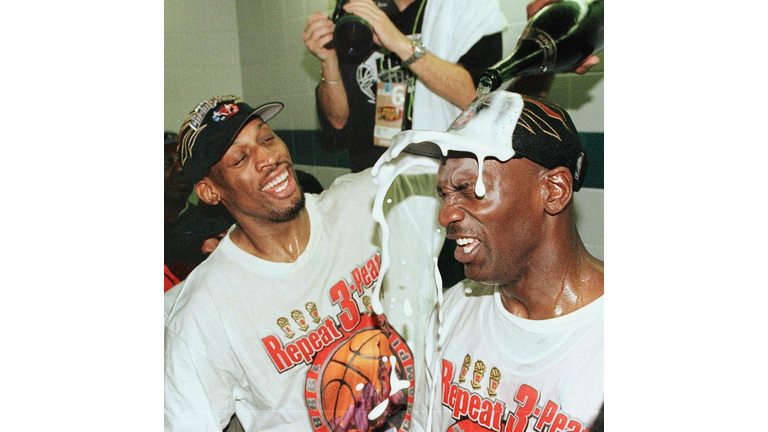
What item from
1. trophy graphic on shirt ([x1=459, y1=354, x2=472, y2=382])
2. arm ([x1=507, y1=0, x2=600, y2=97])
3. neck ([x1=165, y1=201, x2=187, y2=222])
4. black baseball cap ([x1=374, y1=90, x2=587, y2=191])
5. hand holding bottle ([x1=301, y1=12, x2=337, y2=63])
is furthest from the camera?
neck ([x1=165, y1=201, x2=187, y2=222])

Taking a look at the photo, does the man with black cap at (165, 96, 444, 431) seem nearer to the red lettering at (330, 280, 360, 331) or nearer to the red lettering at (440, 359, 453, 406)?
the red lettering at (330, 280, 360, 331)

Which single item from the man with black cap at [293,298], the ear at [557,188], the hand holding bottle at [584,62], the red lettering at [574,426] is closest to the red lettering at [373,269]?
the man with black cap at [293,298]

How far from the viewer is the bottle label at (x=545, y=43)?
1.68m

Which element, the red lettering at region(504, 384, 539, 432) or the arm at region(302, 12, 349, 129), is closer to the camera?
the red lettering at region(504, 384, 539, 432)

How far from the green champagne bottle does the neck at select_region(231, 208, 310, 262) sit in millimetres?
820

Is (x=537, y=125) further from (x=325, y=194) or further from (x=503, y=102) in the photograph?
(x=325, y=194)

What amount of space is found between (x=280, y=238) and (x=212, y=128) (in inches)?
15.2

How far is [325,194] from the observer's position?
1.96 m

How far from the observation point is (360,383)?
1.95 metres

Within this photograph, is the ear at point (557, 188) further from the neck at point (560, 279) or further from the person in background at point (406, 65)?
the person in background at point (406, 65)

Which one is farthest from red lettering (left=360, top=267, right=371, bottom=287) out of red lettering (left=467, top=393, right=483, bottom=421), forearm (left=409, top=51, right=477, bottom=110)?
forearm (left=409, top=51, right=477, bottom=110)

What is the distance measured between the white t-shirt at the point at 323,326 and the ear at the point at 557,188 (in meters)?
0.41

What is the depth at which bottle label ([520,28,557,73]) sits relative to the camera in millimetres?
1679
